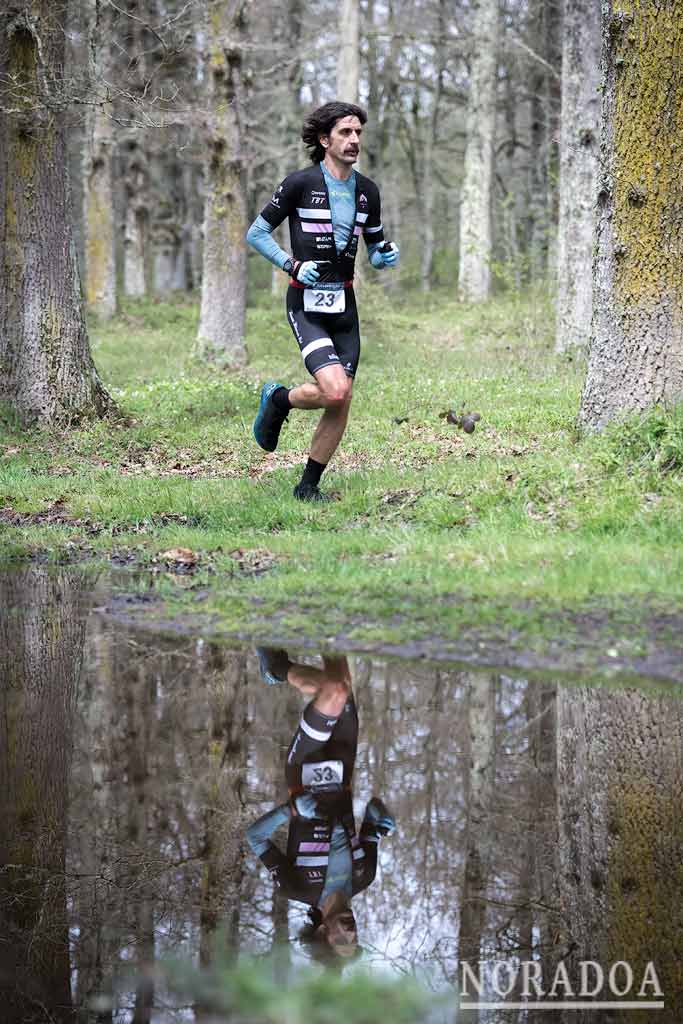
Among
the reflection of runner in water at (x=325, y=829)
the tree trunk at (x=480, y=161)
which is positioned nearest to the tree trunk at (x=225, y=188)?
the tree trunk at (x=480, y=161)

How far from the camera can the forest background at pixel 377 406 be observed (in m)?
6.87

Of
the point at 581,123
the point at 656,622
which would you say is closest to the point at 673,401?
the point at 656,622

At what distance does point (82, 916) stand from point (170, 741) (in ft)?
4.29

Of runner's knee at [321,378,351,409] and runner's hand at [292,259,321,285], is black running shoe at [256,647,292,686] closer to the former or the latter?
runner's knee at [321,378,351,409]

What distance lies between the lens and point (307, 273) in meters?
8.51

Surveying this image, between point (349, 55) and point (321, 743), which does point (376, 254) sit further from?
point (349, 55)

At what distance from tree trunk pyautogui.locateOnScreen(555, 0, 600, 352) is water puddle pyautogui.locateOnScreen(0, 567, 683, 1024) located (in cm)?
1332

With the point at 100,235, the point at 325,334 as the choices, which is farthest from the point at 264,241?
the point at 100,235

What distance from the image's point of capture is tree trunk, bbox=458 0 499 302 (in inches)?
1127

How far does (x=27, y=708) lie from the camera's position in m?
5.33

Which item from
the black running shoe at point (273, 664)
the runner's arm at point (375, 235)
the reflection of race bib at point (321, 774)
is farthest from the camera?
the runner's arm at point (375, 235)

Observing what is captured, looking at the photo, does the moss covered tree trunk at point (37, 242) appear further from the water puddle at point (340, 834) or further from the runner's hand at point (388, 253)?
the water puddle at point (340, 834)

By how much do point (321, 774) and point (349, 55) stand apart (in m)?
23.9

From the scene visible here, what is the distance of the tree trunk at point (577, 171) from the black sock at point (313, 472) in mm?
9262
